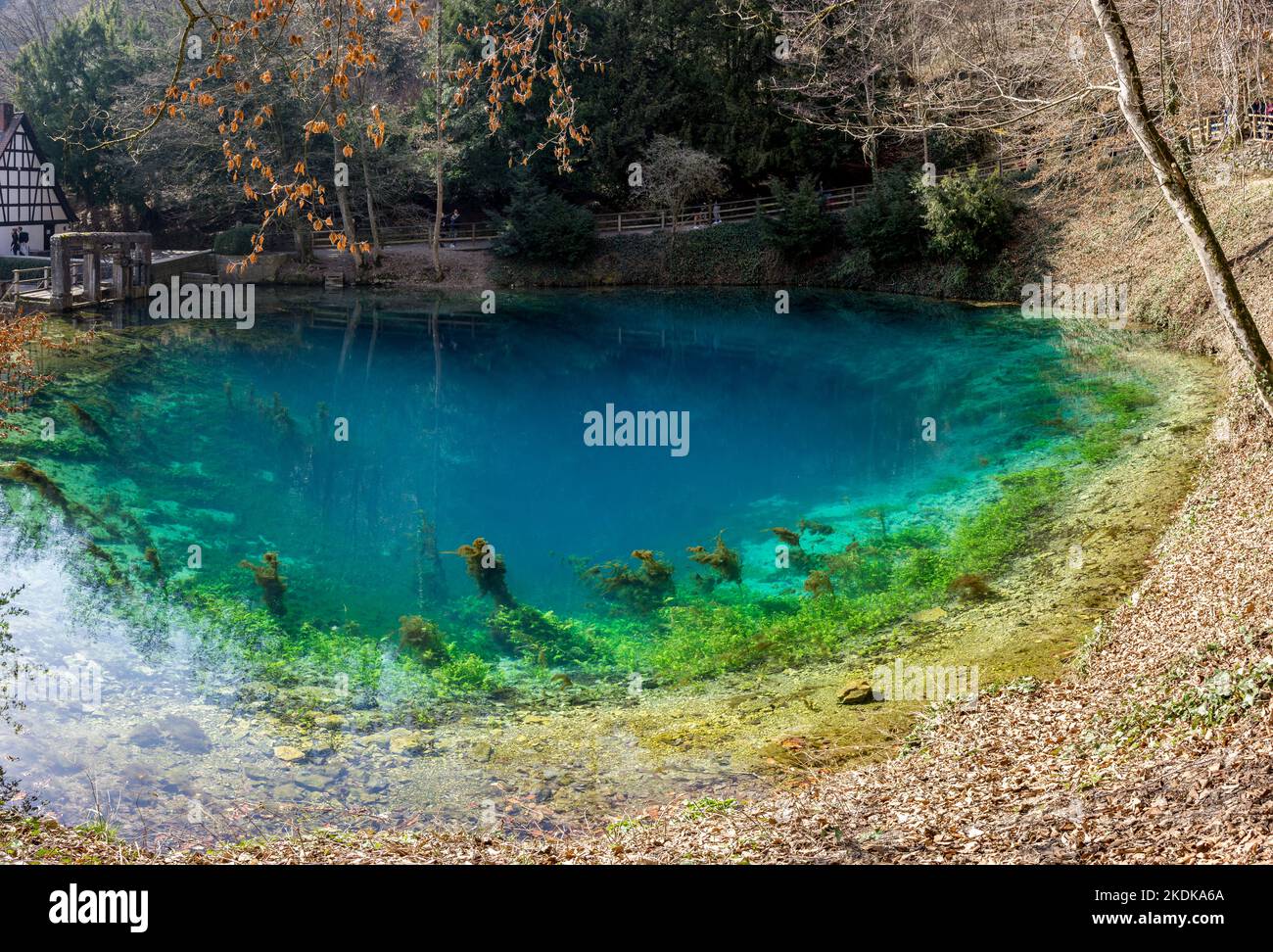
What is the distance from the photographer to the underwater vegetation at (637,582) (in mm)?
13203

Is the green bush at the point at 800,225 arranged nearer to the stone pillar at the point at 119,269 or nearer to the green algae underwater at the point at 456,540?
the green algae underwater at the point at 456,540

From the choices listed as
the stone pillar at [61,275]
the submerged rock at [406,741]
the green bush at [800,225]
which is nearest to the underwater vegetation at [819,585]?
the submerged rock at [406,741]

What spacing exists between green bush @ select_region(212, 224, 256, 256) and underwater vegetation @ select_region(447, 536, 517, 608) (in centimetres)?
2772

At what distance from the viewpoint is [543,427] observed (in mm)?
21594

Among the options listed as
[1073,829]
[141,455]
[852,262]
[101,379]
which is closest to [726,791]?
[1073,829]

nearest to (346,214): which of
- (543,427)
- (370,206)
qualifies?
(370,206)

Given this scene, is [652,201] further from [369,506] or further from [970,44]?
[369,506]

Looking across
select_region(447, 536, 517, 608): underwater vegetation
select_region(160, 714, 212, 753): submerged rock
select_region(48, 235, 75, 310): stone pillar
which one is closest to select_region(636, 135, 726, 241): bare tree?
select_region(48, 235, 75, 310): stone pillar

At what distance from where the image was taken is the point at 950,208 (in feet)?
107

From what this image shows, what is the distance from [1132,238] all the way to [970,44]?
698 centimetres

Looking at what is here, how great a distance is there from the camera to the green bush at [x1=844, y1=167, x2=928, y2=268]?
112ft

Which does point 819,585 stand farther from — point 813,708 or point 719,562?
point 813,708

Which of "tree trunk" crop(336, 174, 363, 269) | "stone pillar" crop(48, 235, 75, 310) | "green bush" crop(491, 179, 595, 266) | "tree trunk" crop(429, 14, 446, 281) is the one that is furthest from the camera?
"green bush" crop(491, 179, 595, 266)

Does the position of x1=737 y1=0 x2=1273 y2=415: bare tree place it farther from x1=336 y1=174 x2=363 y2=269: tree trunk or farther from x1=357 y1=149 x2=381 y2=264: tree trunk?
x1=336 y1=174 x2=363 y2=269: tree trunk
